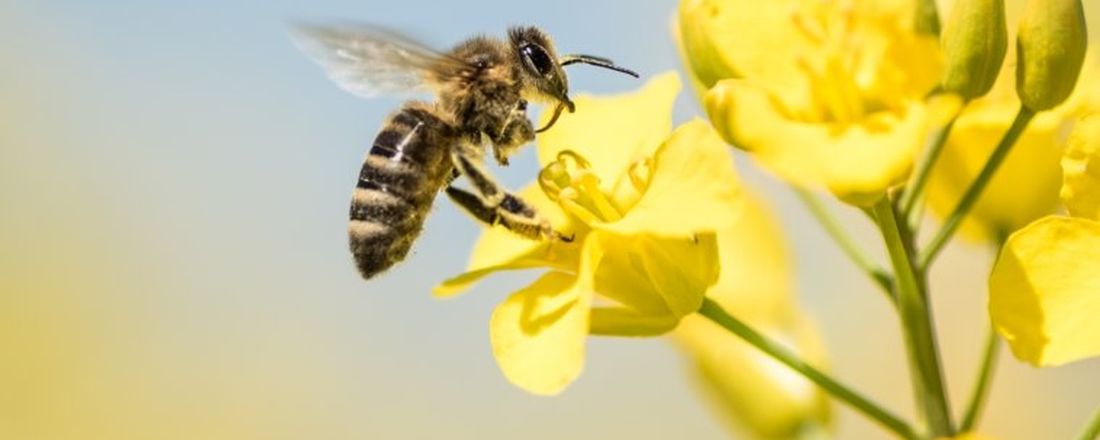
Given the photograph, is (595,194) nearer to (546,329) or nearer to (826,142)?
(546,329)

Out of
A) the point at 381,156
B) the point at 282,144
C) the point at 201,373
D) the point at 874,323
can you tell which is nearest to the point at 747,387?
the point at 381,156

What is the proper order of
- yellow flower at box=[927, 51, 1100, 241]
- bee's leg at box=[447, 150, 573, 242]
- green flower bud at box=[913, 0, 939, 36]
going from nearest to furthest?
1. green flower bud at box=[913, 0, 939, 36]
2. bee's leg at box=[447, 150, 573, 242]
3. yellow flower at box=[927, 51, 1100, 241]

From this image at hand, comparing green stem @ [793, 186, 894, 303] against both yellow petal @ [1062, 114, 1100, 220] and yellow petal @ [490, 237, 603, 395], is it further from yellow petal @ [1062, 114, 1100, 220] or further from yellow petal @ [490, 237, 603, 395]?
yellow petal @ [490, 237, 603, 395]

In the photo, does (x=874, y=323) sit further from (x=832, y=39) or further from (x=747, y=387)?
(x=832, y=39)

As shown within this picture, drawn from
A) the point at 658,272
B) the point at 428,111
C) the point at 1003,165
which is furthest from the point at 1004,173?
the point at 428,111

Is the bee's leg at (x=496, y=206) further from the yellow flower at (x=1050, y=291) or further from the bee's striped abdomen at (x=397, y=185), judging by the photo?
the yellow flower at (x=1050, y=291)

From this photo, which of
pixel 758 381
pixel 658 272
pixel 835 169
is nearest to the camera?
pixel 835 169

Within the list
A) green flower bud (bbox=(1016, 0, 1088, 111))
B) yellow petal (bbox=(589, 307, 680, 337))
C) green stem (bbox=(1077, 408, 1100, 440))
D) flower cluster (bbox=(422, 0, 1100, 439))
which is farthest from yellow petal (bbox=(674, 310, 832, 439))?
green flower bud (bbox=(1016, 0, 1088, 111))
